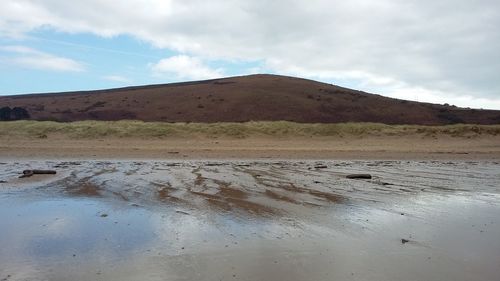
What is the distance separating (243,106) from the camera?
28.8 metres

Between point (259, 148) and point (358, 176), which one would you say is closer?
point (358, 176)

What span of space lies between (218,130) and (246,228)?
56.2 ft

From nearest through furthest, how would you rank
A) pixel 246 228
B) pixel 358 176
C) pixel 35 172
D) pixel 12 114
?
1. pixel 246 228
2. pixel 358 176
3. pixel 35 172
4. pixel 12 114

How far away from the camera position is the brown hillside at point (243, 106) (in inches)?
1078

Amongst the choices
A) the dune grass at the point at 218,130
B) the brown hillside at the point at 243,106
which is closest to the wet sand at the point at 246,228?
the dune grass at the point at 218,130

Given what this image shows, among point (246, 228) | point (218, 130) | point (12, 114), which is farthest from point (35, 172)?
point (12, 114)

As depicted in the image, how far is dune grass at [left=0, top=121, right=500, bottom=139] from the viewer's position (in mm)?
22047

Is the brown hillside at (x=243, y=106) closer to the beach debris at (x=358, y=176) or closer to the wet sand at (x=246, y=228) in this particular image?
the beach debris at (x=358, y=176)

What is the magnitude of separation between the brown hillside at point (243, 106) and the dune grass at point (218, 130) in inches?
120

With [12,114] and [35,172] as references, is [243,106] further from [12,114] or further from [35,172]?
[35,172]

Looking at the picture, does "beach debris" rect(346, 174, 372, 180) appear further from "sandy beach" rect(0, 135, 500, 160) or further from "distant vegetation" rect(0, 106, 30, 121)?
"distant vegetation" rect(0, 106, 30, 121)

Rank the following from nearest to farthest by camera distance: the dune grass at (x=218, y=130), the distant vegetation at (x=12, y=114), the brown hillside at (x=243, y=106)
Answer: the dune grass at (x=218, y=130)
the distant vegetation at (x=12, y=114)
the brown hillside at (x=243, y=106)

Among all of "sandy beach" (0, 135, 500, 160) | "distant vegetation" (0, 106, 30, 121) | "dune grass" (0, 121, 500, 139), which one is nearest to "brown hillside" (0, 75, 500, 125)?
"distant vegetation" (0, 106, 30, 121)

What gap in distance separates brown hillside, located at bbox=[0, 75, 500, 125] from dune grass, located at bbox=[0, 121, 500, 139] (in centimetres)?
304
